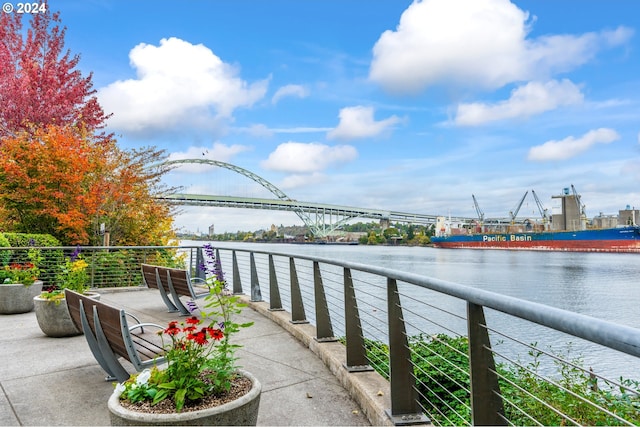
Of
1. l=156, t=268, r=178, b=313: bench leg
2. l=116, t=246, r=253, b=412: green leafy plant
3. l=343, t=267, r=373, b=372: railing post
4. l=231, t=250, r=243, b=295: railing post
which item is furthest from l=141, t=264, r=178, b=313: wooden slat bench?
l=116, t=246, r=253, b=412: green leafy plant

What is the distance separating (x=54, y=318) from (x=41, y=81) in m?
16.6

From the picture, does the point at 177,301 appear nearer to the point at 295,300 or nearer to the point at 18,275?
the point at 295,300

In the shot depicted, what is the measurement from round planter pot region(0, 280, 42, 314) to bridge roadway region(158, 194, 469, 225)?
1072 inches

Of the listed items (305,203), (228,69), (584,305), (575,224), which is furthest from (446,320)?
(575,224)

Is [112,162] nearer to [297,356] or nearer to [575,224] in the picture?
[297,356]

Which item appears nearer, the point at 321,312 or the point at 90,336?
the point at 90,336

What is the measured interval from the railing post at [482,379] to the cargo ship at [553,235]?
83638 mm

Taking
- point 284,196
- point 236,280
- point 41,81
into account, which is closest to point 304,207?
point 284,196

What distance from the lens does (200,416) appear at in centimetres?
229

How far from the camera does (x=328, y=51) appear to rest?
19.8 metres

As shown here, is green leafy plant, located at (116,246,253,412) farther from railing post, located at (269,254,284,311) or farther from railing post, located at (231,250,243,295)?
railing post, located at (231,250,243,295)

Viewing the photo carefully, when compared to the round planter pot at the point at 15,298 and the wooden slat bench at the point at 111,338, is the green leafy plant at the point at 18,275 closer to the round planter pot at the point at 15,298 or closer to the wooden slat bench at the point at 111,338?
the round planter pot at the point at 15,298

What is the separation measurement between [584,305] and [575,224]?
103038mm

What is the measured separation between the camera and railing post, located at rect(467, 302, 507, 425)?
207 cm
